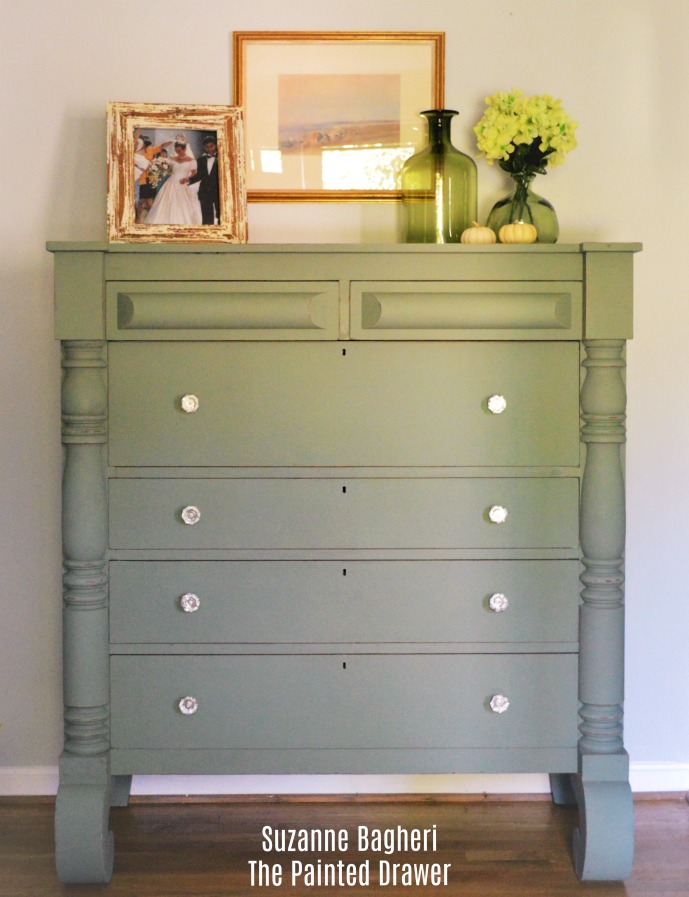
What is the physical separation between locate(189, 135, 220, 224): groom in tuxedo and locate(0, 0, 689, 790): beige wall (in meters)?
0.23

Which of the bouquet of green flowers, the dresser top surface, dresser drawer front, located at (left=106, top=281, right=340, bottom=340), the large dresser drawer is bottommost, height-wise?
the large dresser drawer

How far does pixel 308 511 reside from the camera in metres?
2.12

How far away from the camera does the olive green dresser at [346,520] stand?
208 centimetres

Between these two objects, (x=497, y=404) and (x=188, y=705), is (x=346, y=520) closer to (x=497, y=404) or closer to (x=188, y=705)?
(x=497, y=404)

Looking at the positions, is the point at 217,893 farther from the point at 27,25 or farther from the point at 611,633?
the point at 27,25

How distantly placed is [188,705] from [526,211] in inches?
55.6

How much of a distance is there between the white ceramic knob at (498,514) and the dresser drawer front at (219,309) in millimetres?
523

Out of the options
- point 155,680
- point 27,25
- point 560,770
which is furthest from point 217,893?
point 27,25

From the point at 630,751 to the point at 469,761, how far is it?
2.40ft

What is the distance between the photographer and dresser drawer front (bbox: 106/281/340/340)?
6.81 ft

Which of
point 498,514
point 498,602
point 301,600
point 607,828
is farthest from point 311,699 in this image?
point 607,828

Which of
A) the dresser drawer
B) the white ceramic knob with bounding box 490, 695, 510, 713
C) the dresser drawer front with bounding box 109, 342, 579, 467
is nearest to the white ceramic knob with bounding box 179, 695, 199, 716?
the dresser drawer

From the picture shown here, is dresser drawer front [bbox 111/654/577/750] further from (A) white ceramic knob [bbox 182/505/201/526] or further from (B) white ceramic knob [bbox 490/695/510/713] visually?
(A) white ceramic knob [bbox 182/505/201/526]

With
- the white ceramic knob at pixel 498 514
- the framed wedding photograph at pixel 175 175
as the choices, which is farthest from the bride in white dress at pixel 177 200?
the white ceramic knob at pixel 498 514
